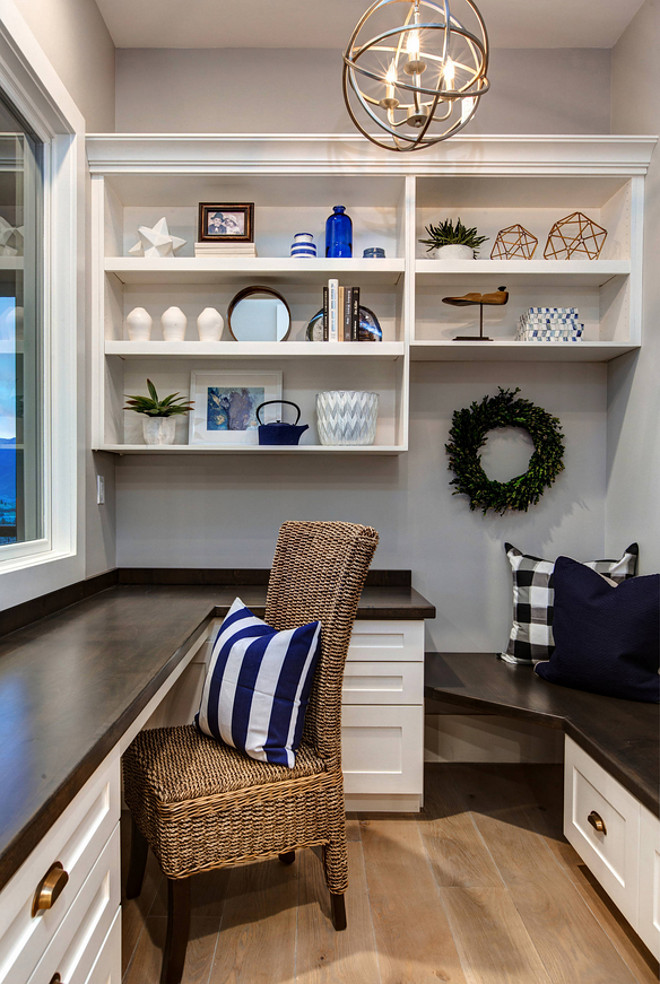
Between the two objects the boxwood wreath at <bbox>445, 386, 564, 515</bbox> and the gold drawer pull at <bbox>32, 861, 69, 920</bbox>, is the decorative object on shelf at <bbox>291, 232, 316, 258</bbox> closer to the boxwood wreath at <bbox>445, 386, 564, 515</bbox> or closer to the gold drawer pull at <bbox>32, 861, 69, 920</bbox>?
the boxwood wreath at <bbox>445, 386, 564, 515</bbox>

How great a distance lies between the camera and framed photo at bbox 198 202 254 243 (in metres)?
2.52

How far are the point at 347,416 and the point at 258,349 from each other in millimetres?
413

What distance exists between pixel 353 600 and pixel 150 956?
1.00 m

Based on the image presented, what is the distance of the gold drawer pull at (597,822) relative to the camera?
5.99 feet

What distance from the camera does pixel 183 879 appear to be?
4.98ft

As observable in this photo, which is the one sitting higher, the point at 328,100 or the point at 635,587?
the point at 328,100

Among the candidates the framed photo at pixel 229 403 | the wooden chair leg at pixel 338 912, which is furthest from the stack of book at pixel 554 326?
the wooden chair leg at pixel 338 912

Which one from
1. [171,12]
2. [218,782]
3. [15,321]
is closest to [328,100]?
[171,12]

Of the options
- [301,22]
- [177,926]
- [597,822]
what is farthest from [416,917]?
[301,22]

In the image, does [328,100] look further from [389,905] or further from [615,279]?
[389,905]

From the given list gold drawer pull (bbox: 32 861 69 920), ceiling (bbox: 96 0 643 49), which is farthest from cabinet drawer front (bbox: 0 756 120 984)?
ceiling (bbox: 96 0 643 49)

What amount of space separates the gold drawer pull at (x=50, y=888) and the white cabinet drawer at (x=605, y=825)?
52.2 inches

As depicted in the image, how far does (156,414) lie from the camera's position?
254 centimetres

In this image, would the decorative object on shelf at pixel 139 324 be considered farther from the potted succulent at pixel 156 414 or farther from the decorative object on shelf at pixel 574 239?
the decorative object on shelf at pixel 574 239
